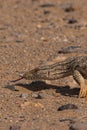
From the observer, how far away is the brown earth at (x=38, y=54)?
30.9 feet

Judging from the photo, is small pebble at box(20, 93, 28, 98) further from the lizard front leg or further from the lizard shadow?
the lizard front leg

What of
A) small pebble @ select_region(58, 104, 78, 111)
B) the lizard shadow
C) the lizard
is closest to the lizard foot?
the lizard

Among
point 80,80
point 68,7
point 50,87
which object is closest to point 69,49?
point 50,87

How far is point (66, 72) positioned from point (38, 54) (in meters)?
2.67

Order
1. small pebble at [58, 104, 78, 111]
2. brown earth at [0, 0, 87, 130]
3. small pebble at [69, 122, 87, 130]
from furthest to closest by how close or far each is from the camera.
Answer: small pebble at [58, 104, 78, 111] < brown earth at [0, 0, 87, 130] < small pebble at [69, 122, 87, 130]

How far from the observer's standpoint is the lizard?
1075 cm

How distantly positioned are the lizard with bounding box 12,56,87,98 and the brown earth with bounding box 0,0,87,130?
0.81ft

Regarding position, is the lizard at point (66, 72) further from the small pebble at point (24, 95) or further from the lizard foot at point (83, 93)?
the small pebble at point (24, 95)

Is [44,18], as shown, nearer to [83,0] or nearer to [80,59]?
[83,0]

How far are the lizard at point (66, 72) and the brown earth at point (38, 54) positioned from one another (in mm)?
247

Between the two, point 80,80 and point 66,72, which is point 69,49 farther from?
point 80,80

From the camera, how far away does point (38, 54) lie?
13.6 metres

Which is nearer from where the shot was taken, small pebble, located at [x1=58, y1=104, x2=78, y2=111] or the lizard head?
small pebble, located at [x1=58, y1=104, x2=78, y2=111]

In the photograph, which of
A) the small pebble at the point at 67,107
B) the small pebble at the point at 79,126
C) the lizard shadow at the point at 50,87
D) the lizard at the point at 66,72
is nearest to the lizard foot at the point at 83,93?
the lizard at the point at 66,72
